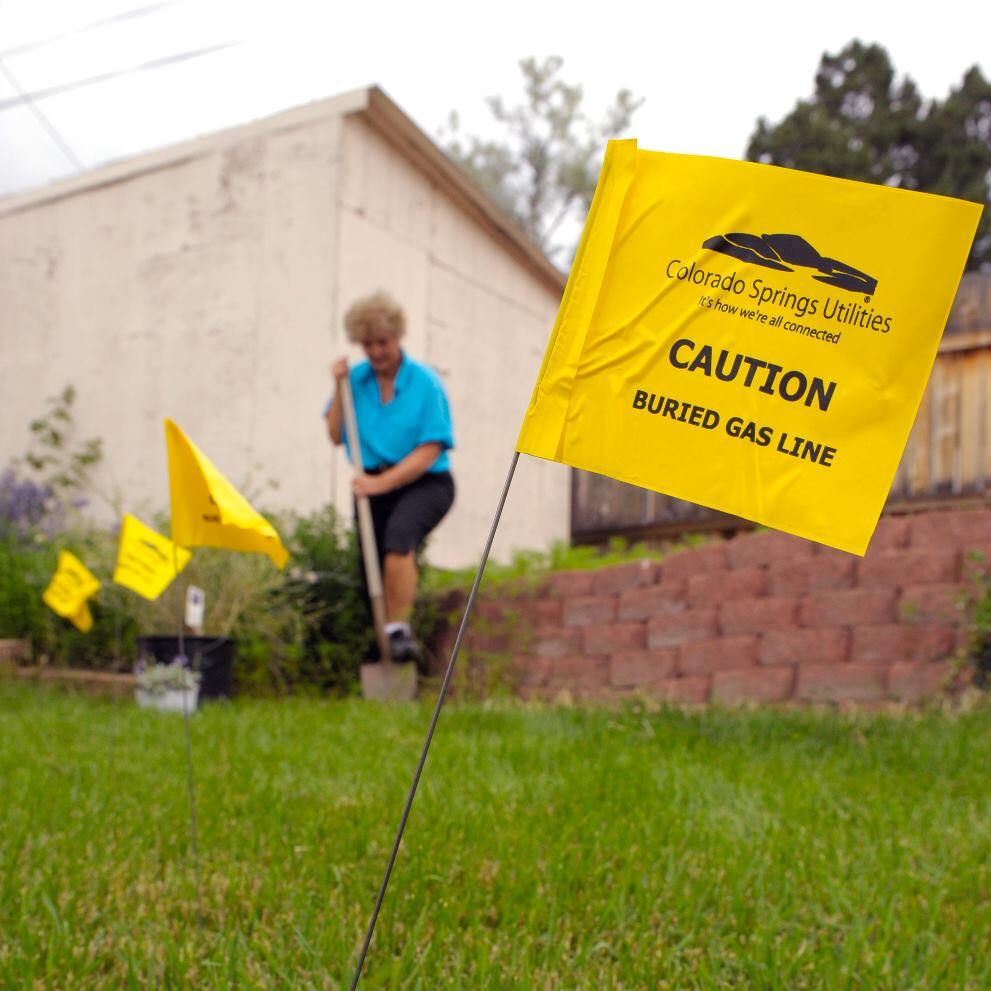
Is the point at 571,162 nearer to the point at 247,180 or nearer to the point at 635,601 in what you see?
the point at 247,180

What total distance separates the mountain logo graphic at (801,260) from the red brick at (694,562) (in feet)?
13.3

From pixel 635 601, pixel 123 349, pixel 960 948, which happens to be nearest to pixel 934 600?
pixel 635 601

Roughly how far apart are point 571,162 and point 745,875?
24230mm

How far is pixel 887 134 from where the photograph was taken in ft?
62.8

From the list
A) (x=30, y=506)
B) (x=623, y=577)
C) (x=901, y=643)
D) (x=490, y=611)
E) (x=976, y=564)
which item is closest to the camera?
(x=976, y=564)

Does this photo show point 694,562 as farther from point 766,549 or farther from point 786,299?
point 786,299

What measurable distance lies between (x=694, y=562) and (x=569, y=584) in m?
0.75

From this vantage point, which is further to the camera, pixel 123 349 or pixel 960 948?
pixel 123 349

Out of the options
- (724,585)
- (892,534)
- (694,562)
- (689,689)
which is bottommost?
(689,689)

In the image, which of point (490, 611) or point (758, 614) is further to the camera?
point (490, 611)

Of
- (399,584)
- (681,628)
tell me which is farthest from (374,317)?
(681,628)

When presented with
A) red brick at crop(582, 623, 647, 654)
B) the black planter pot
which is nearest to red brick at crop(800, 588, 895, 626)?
red brick at crop(582, 623, 647, 654)

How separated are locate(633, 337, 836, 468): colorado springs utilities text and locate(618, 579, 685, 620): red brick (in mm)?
4069

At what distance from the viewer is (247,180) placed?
8.49 m
